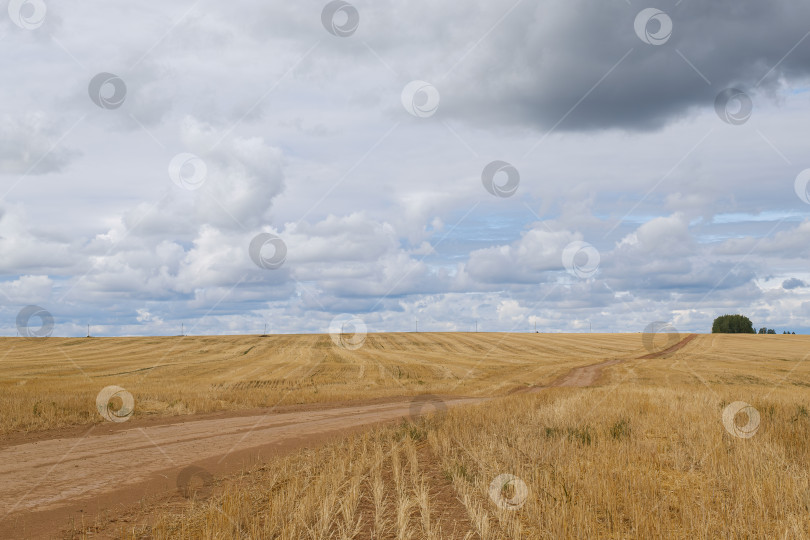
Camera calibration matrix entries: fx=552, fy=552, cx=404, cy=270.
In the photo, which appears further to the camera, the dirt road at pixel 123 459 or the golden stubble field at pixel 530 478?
the dirt road at pixel 123 459

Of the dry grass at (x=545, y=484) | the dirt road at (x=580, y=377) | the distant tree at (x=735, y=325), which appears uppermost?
the distant tree at (x=735, y=325)

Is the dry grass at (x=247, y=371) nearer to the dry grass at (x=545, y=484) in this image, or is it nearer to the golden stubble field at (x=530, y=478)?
the golden stubble field at (x=530, y=478)

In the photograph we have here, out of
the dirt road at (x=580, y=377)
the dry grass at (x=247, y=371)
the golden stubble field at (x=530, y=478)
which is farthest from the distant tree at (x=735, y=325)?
the golden stubble field at (x=530, y=478)

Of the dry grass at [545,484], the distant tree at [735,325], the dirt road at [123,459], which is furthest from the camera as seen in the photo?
the distant tree at [735,325]

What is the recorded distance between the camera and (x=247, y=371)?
51.7 m

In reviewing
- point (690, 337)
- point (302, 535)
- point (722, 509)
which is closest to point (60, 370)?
point (302, 535)

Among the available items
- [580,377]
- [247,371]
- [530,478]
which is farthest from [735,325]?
[530,478]

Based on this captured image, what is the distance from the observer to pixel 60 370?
2119 inches

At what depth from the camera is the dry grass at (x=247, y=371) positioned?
25391 mm

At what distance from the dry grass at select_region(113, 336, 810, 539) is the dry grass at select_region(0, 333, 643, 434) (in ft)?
44.0

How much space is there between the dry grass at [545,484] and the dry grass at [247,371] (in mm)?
13405

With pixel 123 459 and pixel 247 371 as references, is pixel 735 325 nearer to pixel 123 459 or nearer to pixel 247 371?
pixel 247 371

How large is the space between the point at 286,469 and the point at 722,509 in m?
8.51

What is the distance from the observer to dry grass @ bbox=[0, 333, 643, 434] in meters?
25.4
